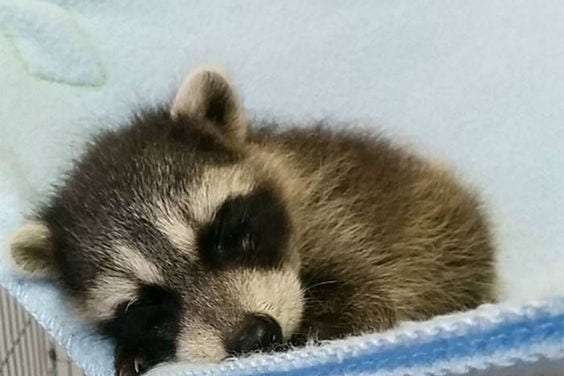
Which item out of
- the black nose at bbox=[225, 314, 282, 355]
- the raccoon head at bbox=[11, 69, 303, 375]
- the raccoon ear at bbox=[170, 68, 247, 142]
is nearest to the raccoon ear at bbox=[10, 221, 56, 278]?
the raccoon head at bbox=[11, 69, 303, 375]

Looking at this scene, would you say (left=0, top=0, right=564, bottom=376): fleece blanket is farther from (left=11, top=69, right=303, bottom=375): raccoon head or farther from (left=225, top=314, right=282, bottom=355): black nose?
(left=225, top=314, right=282, bottom=355): black nose

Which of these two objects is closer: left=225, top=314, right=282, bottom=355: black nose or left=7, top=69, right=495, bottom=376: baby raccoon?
left=225, top=314, right=282, bottom=355: black nose

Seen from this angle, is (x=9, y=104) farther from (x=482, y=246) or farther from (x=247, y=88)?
(x=482, y=246)

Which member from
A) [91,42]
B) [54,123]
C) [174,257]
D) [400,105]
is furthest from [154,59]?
[174,257]

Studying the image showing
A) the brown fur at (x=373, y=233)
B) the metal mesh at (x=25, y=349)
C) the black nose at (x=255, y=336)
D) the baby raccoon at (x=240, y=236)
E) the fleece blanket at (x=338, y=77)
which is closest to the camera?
the black nose at (x=255, y=336)

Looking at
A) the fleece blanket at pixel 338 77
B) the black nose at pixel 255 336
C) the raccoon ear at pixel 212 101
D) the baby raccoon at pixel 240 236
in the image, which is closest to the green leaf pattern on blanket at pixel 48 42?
the fleece blanket at pixel 338 77

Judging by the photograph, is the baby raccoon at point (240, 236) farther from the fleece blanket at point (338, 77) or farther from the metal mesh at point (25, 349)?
the metal mesh at point (25, 349)
